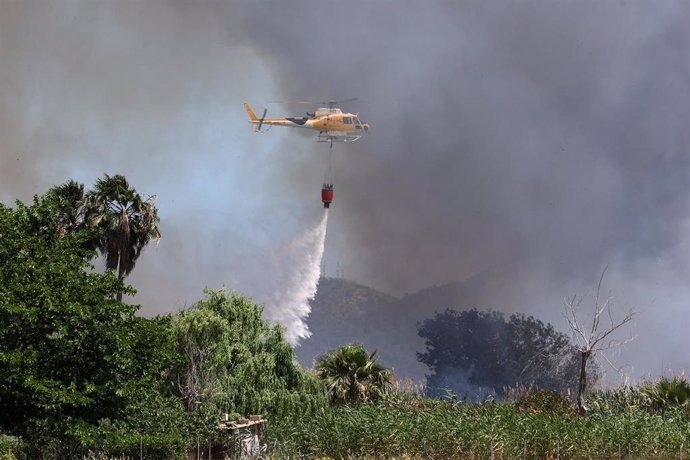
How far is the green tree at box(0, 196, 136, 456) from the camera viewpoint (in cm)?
3203

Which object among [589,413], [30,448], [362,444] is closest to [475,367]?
[589,413]

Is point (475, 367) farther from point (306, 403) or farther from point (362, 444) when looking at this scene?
point (362, 444)

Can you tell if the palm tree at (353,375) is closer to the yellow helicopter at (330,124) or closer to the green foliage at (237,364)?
the green foliage at (237,364)

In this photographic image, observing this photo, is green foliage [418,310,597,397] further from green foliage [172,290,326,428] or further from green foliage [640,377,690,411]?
green foliage [172,290,326,428]

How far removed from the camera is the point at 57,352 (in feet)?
107

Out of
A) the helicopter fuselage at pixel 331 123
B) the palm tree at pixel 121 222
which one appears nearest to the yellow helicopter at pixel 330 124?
the helicopter fuselage at pixel 331 123

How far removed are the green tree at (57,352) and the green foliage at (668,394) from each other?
3059cm

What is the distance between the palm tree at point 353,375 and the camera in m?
53.4

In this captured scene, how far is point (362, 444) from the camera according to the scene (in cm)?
4034

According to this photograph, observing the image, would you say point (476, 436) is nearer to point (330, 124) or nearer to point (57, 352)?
point (57, 352)

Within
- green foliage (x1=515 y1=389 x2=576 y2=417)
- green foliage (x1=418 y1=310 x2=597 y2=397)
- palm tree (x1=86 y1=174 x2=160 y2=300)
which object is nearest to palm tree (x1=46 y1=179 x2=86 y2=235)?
palm tree (x1=86 y1=174 x2=160 y2=300)

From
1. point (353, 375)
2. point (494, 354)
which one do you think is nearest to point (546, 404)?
point (353, 375)

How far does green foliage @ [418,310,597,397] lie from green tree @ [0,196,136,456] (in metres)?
98.2

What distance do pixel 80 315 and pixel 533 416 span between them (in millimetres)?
20486
